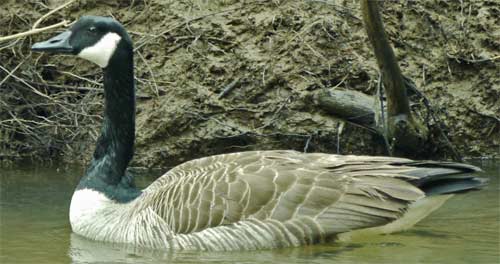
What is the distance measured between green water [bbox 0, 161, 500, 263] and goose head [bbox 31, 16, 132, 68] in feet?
5.38

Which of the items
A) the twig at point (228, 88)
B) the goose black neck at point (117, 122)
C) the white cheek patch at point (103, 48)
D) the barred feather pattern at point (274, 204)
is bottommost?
the barred feather pattern at point (274, 204)

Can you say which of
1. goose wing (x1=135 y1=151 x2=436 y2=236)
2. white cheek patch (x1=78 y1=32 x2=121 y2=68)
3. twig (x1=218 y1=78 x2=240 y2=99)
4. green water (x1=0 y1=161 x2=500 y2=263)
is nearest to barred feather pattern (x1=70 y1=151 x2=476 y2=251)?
goose wing (x1=135 y1=151 x2=436 y2=236)

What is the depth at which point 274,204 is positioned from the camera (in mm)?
8297

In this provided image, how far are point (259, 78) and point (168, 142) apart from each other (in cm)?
135

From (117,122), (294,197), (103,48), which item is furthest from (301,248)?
(103,48)

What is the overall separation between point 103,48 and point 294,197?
2.40 meters

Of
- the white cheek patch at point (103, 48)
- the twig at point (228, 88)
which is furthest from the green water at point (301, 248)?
the twig at point (228, 88)

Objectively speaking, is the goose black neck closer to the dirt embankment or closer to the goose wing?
the goose wing

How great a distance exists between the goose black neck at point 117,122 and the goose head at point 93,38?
2.5 inches

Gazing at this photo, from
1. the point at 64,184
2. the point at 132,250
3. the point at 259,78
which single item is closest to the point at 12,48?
the point at 64,184

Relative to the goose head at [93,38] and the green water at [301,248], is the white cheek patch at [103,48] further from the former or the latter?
the green water at [301,248]

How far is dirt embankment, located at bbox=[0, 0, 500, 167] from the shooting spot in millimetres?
12289

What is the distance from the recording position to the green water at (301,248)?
317 inches

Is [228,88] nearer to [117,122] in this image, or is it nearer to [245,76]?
[245,76]
